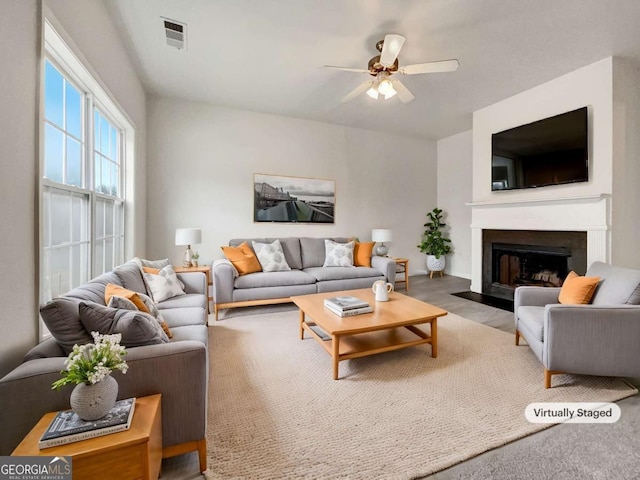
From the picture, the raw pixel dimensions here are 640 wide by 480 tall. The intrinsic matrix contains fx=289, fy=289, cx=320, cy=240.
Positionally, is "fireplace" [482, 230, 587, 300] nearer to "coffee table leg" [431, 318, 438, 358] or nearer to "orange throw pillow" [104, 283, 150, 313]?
"coffee table leg" [431, 318, 438, 358]

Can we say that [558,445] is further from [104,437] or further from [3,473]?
[3,473]

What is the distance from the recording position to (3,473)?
2.89 ft

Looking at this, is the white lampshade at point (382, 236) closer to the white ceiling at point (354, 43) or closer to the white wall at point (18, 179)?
the white ceiling at point (354, 43)

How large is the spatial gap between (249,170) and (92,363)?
3.92m

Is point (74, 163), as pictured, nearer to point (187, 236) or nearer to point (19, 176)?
point (19, 176)

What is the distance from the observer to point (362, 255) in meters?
4.60

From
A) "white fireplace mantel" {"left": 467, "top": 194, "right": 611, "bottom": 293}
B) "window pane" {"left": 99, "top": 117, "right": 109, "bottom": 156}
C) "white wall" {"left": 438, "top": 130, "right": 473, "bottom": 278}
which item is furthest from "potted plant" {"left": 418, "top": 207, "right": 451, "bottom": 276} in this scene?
"window pane" {"left": 99, "top": 117, "right": 109, "bottom": 156}

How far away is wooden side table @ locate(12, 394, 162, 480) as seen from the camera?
90cm

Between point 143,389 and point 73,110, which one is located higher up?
point 73,110

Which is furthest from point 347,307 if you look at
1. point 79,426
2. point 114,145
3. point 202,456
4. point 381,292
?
point 114,145

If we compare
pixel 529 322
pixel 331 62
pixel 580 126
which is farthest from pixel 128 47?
pixel 580 126

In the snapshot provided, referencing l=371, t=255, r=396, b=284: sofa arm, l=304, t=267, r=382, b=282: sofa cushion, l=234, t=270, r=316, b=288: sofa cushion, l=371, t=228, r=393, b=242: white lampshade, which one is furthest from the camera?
l=371, t=228, r=393, b=242: white lampshade

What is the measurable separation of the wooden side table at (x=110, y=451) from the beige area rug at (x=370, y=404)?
45 cm

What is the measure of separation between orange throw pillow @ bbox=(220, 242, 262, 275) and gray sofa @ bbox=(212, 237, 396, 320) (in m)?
0.10
